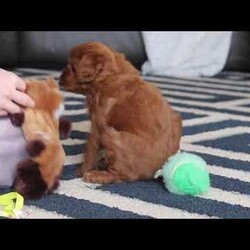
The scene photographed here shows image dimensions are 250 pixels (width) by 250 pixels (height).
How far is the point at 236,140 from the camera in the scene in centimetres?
154

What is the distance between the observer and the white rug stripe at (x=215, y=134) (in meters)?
1.55

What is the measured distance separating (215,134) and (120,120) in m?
0.50

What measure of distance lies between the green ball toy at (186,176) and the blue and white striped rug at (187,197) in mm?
14

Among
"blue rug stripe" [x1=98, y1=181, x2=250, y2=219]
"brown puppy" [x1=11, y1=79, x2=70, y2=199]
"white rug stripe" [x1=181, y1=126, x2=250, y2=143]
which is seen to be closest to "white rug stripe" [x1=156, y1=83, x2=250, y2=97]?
"white rug stripe" [x1=181, y1=126, x2=250, y2=143]

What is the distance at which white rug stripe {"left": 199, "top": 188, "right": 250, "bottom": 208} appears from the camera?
3.47 feet

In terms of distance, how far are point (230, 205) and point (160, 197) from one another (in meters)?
0.12

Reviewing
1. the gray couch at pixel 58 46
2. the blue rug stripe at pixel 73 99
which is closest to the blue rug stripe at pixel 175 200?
the blue rug stripe at pixel 73 99

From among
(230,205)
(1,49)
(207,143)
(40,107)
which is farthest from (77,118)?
(1,49)

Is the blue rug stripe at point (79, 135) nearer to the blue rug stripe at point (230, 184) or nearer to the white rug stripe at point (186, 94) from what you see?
the blue rug stripe at point (230, 184)

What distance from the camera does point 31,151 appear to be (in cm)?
104

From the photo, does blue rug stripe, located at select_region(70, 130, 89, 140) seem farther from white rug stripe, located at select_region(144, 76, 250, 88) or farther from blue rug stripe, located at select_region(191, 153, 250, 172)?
white rug stripe, located at select_region(144, 76, 250, 88)

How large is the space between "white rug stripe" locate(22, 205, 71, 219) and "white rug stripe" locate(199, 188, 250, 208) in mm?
271
